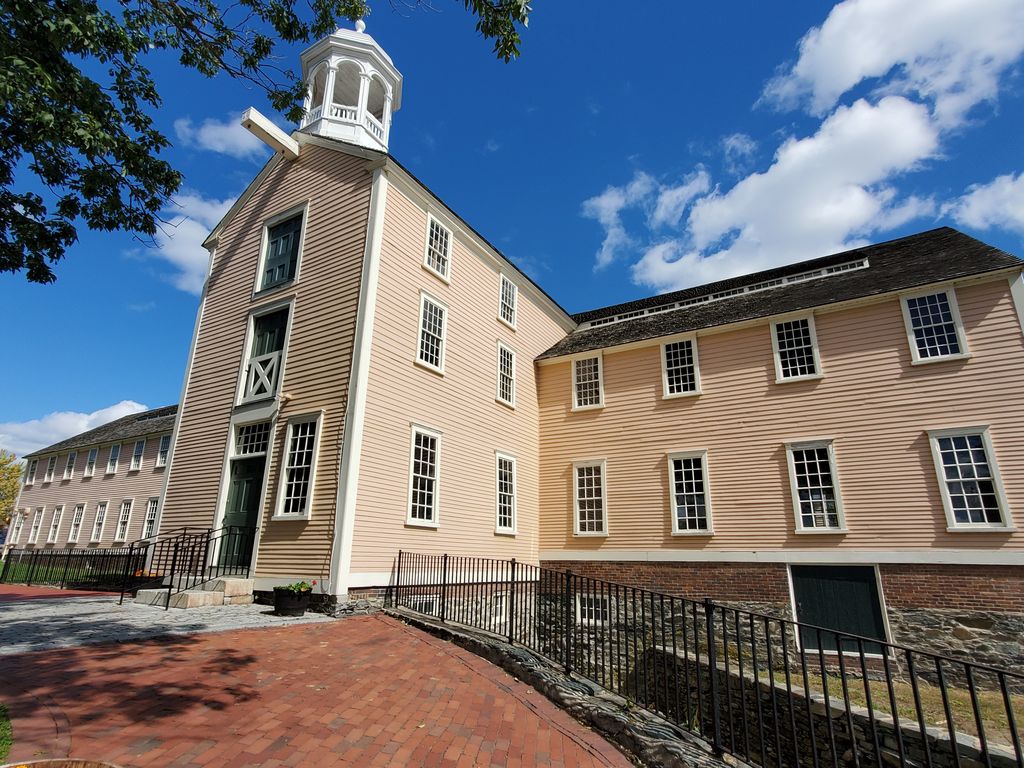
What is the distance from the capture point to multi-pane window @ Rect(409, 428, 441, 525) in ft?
41.3

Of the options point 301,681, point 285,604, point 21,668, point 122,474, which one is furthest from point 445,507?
point 122,474

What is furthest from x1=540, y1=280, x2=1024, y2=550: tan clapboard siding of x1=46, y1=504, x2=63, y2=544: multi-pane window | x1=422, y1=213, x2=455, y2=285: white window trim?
x1=46, y1=504, x2=63, y2=544: multi-pane window

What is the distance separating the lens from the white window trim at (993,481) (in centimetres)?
1135

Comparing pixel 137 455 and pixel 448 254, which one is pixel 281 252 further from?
pixel 137 455

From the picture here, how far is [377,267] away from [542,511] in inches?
366

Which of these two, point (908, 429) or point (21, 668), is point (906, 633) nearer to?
point (908, 429)

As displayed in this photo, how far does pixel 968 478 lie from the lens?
11.9 m

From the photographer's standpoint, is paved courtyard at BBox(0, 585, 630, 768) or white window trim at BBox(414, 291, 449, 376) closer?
paved courtyard at BBox(0, 585, 630, 768)

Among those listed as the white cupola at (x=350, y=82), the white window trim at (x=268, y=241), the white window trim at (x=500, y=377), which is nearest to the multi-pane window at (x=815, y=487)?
the white window trim at (x=500, y=377)

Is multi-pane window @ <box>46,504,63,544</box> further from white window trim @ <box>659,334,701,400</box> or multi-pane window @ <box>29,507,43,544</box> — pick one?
white window trim @ <box>659,334,701,400</box>

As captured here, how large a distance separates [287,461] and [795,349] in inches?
521

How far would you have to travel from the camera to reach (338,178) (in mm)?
14406

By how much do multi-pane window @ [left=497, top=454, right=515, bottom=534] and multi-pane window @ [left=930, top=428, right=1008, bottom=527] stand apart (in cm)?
1041

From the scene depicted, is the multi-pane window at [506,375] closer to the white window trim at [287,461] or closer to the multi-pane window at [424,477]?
the multi-pane window at [424,477]
